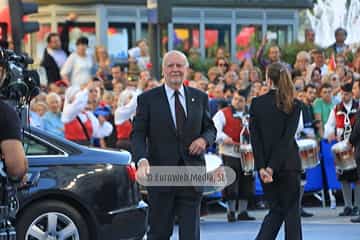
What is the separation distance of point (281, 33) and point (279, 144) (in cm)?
1809

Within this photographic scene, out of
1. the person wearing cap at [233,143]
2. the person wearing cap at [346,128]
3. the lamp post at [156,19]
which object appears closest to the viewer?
the person wearing cap at [233,143]

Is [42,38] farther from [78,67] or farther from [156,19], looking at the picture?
[156,19]

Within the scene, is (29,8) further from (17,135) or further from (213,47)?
(213,47)

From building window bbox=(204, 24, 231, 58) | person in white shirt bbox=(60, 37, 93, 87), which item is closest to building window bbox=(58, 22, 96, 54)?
building window bbox=(204, 24, 231, 58)

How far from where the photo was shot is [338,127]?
16.3m

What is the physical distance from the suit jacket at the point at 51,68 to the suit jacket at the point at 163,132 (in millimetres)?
10615

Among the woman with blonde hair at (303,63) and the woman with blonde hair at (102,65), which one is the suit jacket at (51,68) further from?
the woman with blonde hair at (303,63)

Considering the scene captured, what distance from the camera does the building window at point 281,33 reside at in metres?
28.6

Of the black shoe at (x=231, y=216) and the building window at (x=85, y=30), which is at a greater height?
the building window at (x=85, y=30)

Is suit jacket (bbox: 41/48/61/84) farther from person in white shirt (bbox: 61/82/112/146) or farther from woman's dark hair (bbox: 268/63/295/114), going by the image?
woman's dark hair (bbox: 268/63/295/114)

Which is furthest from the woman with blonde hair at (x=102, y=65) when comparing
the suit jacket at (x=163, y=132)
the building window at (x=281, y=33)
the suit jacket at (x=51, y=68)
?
the suit jacket at (x=163, y=132)

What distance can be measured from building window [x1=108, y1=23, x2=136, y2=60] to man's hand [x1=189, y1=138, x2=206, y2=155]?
605 inches

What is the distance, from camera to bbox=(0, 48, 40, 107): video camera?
7.77m

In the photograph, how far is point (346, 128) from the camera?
16.2m
